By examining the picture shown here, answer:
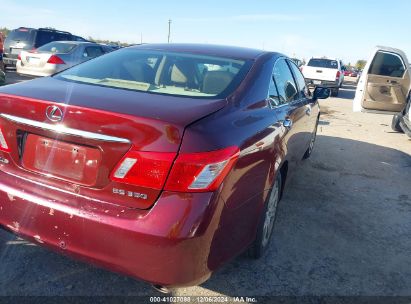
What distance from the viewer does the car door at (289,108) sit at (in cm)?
328

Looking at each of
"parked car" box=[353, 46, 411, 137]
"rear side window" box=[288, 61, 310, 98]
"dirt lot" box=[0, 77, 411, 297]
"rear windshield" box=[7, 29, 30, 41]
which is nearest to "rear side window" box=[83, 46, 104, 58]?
"rear windshield" box=[7, 29, 30, 41]

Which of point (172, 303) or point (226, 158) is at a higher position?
point (226, 158)

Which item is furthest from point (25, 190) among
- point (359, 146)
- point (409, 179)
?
point (359, 146)

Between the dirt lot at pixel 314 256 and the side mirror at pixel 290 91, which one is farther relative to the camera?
the side mirror at pixel 290 91

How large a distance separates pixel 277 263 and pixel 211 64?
1656 mm

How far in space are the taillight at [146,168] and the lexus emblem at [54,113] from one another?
432 mm

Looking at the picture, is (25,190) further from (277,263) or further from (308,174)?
(308,174)

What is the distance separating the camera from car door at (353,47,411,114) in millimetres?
8352

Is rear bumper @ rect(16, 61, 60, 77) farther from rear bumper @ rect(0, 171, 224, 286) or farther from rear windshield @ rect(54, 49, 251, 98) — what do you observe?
rear bumper @ rect(0, 171, 224, 286)

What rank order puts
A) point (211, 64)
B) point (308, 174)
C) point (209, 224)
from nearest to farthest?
point (209, 224) → point (211, 64) → point (308, 174)

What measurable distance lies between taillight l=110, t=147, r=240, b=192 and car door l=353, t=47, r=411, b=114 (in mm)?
7621

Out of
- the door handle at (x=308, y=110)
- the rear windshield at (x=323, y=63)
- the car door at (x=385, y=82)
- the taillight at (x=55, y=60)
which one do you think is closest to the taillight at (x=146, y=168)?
the door handle at (x=308, y=110)

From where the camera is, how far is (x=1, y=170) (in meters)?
2.40

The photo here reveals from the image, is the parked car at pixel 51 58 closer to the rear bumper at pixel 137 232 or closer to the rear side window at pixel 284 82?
the rear side window at pixel 284 82
